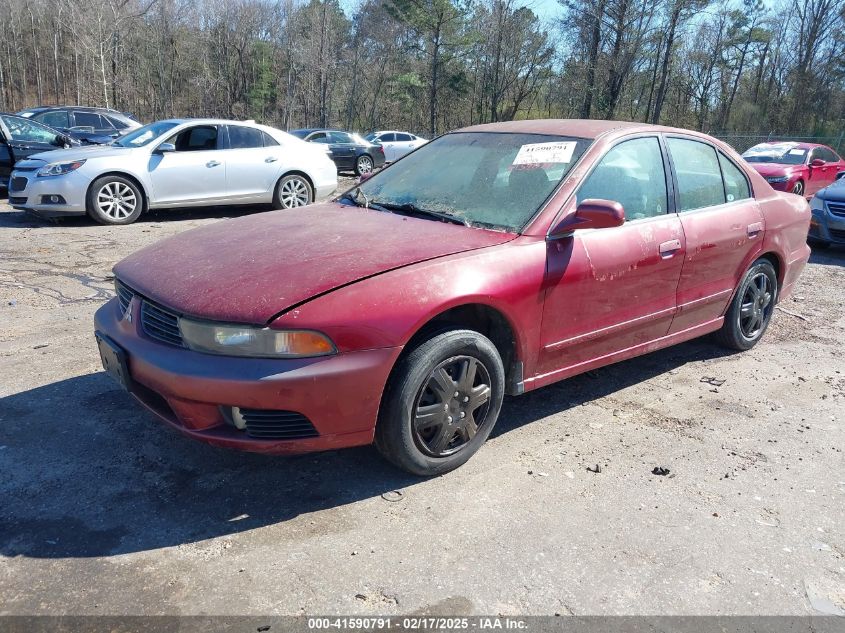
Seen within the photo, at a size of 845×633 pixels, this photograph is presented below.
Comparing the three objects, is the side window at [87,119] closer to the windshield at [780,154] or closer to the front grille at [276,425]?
the windshield at [780,154]

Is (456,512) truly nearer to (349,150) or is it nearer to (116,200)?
(116,200)

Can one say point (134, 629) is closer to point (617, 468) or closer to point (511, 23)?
point (617, 468)

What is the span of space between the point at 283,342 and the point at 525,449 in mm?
1488

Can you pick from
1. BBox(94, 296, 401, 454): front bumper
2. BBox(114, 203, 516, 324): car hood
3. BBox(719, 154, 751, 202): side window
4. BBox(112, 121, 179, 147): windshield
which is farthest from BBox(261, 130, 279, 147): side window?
BBox(94, 296, 401, 454): front bumper

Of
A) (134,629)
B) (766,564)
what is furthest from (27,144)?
(766,564)

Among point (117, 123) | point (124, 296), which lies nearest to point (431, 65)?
point (117, 123)

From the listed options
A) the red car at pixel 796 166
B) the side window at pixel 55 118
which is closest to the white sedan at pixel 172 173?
the side window at pixel 55 118

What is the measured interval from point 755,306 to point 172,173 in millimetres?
7751

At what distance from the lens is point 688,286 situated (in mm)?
4125

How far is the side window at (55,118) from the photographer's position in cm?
1588

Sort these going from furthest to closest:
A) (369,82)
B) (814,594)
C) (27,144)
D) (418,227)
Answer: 1. (369,82)
2. (27,144)
3. (418,227)
4. (814,594)

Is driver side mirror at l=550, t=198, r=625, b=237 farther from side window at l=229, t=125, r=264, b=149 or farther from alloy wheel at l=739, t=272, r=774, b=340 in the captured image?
side window at l=229, t=125, r=264, b=149

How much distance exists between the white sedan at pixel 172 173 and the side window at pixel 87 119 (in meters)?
7.41

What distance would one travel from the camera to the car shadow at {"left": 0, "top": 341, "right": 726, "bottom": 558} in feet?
8.57
